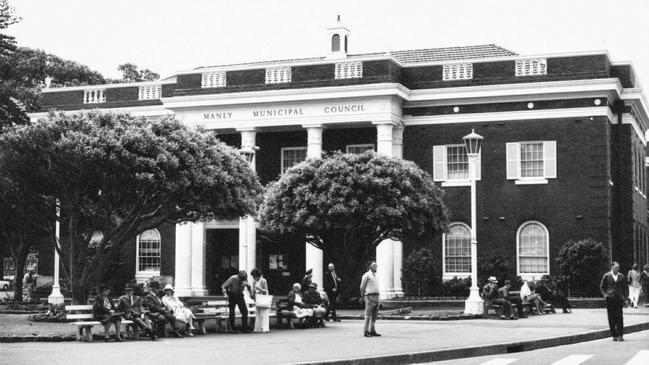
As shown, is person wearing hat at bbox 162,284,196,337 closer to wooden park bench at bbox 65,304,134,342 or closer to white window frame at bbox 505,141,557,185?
wooden park bench at bbox 65,304,134,342

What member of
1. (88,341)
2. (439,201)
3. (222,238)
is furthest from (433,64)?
(88,341)

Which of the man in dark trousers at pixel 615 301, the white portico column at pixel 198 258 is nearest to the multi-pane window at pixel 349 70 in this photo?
the white portico column at pixel 198 258

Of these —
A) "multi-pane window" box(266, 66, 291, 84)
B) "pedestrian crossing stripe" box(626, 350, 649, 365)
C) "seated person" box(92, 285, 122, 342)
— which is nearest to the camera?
"pedestrian crossing stripe" box(626, 350, 649, 365)

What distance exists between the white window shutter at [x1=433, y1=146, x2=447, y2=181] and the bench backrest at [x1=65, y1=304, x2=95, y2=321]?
2360cm

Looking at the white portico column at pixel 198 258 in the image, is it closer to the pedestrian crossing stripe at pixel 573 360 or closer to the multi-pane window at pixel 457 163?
the multi-pane window at pixel 457 163

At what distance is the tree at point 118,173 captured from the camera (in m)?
27.0

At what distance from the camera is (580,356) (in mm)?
18562

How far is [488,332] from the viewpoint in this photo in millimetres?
24062

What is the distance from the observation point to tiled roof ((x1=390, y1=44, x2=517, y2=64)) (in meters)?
46.8

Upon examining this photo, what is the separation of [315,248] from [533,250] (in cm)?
933

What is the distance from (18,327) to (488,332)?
11747 millimetres

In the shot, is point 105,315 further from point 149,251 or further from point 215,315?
point 149,251

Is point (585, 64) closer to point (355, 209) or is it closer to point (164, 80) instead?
point (355, 209)

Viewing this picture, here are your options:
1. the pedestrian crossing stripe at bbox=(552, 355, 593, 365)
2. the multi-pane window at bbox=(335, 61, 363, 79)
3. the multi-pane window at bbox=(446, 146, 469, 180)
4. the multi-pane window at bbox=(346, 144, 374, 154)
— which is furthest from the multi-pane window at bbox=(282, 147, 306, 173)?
the pedestrian crossing stripe at bbox=(552, 355, 593, 365)
